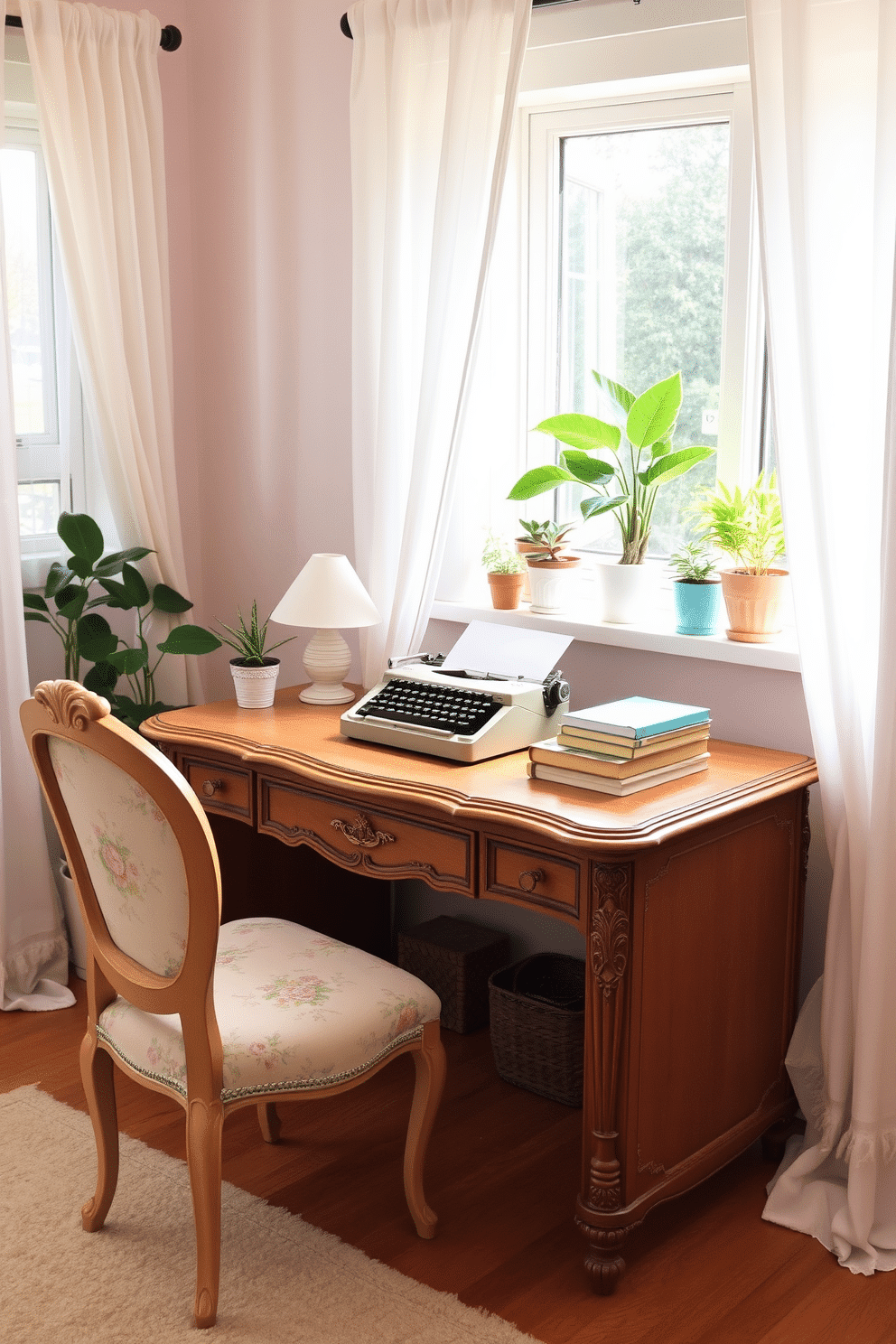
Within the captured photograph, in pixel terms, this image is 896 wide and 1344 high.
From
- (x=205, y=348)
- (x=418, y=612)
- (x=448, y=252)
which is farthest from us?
(x=205, y=348)

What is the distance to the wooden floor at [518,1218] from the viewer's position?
199 centimetres

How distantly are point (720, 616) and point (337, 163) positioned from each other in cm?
140

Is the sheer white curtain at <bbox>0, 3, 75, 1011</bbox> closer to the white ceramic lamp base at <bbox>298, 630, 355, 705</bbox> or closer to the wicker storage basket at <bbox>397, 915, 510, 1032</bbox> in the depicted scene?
the white ceramic lamp base at <bbox>298, 630, 355, 705</bbox>

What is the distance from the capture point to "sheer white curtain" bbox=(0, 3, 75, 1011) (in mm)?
2945

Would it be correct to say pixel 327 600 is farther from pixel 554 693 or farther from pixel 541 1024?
pixel 541 1024

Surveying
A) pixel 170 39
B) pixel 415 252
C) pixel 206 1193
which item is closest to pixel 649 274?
pixel 415 252

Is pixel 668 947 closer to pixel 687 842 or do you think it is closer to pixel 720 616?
pixel 687 842

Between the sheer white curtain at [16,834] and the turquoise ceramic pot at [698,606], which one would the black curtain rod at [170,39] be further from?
the turquoise ceramic pot at [698,606]

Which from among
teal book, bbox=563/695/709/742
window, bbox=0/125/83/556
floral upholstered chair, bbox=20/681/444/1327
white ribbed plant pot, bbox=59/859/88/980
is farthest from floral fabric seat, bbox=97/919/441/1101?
window, bbox=0/125/83/556

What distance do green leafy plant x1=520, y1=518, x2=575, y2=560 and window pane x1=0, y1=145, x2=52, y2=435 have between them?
127 cm

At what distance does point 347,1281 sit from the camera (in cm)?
207

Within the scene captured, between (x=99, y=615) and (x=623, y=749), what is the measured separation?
157 centimetres

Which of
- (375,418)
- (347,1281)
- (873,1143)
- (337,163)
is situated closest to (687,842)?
(873,1143)

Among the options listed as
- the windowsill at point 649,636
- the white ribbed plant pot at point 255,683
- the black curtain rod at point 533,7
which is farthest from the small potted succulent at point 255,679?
the black curtain rod at point 533,7
